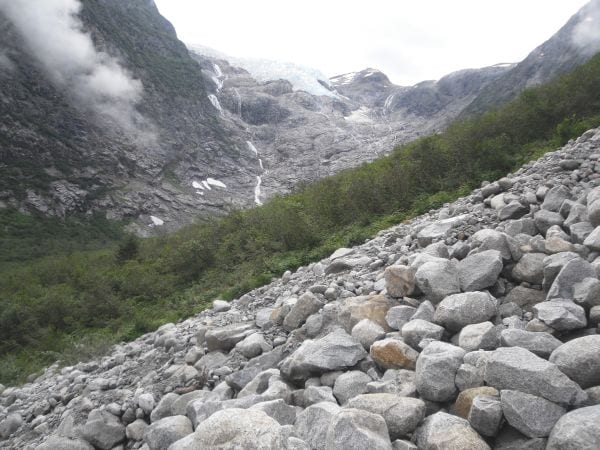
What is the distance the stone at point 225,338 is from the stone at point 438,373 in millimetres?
3960

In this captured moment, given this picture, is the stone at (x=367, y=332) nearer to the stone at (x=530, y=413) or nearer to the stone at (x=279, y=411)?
the stone at (x=279, y=411)

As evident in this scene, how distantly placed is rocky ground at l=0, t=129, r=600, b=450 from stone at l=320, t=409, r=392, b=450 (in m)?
0.01

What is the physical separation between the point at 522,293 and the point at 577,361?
1.93 m

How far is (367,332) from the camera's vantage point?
16.7ft

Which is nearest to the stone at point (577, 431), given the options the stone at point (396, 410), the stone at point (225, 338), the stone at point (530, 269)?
the stone at point (396, 410)

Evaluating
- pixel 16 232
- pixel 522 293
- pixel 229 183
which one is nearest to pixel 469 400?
pixel 522 293

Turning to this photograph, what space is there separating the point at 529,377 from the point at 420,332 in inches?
57.8

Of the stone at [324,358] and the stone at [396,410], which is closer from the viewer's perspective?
the stone at [396,410]

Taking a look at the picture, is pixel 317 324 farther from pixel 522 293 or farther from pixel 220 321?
pixel 220 321

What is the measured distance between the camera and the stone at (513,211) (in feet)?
25.1

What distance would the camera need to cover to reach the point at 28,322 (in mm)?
21234

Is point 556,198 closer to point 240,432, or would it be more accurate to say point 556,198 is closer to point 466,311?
point 466,311

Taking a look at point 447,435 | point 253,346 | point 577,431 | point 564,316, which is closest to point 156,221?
point 253,346

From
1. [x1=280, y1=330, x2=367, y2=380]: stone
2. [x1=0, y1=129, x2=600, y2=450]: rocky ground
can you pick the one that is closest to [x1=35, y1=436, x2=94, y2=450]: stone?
[x1=0, y1=129, x2=600, y2=450]: rocky ground
